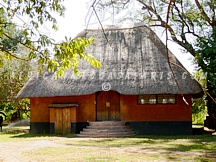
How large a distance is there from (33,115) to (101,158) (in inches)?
384

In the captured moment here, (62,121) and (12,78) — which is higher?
(12,78)

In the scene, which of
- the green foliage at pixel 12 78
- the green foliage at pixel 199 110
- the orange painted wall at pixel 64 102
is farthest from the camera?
the green foliage at pixel 199 110

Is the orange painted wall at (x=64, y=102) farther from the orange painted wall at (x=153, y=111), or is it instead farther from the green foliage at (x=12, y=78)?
the green foliage at (x=12, y=78)

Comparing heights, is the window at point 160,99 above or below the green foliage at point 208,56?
below

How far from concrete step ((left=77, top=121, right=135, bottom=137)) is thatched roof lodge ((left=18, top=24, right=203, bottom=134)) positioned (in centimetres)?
55

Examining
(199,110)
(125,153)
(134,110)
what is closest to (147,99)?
(134,110)

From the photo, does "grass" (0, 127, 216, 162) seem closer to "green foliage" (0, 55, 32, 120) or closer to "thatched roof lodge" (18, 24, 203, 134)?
"thatched roof lodge" (18, 24, 203, 134)

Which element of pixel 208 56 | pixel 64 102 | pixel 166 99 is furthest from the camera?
pixel 64 102

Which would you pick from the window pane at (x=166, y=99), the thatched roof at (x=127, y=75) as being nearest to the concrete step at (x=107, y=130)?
the thatched roof at (x=127, y=75)

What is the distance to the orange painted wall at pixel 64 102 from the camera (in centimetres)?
1759

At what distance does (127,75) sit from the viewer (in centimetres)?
1708

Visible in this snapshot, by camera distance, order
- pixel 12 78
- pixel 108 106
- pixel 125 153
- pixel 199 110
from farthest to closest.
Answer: pixel 199 110, pixel 12 78, pixel 108 106, pixel 125 153

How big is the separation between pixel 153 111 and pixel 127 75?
2.08 metres

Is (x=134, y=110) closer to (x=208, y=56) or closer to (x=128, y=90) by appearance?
(x=128, y=90)
